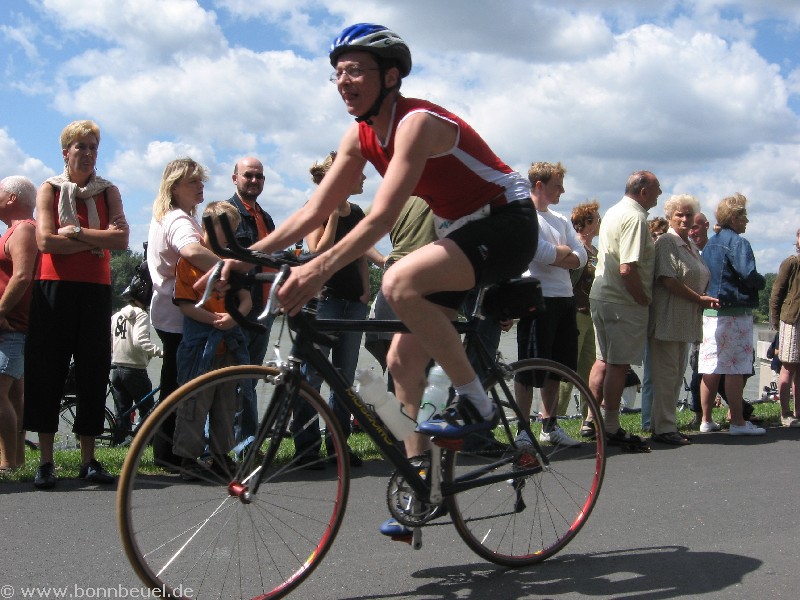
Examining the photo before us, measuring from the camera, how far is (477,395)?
3938 mm

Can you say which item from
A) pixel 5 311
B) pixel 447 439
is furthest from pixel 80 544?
pixel 5 311

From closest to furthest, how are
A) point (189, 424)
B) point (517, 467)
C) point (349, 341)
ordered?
1. point (189, 424)
2. point (517, 467)
3. point (349, 341)

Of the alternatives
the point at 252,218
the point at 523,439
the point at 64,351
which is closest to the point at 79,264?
the point at 64,351

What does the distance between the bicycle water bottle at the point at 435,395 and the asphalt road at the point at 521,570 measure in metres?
0.73

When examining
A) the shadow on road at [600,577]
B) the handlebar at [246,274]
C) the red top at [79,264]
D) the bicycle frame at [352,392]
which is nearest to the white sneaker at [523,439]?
the bicycle frame at [352,392]

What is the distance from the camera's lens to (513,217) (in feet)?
12.6

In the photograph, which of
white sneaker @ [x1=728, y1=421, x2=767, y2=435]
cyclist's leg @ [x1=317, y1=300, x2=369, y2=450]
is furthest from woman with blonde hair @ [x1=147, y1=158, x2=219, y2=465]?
white sneaker @ [x1=728, y1=421, x2=767, y2=435]

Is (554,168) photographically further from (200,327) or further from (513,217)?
(513,217)

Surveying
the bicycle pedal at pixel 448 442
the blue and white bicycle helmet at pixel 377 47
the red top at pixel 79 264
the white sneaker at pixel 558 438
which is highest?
the blue and white bicycle helmet at pixel 377 47

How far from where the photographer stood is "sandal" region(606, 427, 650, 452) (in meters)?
7.47

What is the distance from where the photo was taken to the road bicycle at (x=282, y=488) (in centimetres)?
339

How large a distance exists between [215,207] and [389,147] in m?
3.04

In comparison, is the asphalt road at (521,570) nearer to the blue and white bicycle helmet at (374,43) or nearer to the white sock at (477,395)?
the white sock at (477,395)

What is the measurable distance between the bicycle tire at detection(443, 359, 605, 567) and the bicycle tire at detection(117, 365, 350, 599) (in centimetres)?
63
